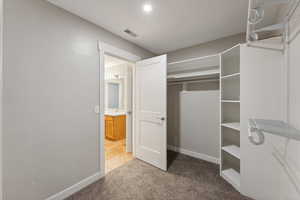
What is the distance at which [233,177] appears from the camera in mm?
1831

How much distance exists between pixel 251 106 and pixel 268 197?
3.62ft

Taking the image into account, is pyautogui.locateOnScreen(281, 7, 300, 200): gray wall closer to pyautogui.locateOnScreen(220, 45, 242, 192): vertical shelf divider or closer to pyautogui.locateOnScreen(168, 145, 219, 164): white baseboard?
pyautogui.locateOnScreen(220, 45, 242, 192): vertical shelf divider

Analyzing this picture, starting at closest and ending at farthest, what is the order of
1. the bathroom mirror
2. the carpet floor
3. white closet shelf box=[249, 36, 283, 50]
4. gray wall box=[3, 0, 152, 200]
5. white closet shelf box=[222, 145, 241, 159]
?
gray wall box=[3, 0, 152, 200] → white closet shelf box=[249, 36, 283, 50] → the carpet floor → white closet shelf box=[222, 145, 241, 159] → the bathroom mirror

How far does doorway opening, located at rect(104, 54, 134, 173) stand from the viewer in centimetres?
280

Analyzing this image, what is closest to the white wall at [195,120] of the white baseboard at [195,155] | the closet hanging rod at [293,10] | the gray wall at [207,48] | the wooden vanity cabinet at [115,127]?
the white baseboard at [195,155]

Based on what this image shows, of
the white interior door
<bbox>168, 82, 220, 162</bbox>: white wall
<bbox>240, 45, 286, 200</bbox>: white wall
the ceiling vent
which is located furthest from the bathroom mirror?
<bbox>240, 45, 286, 200</bbox>: white wall

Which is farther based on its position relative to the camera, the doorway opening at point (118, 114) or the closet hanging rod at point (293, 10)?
the doorway opening at point (118, 114)

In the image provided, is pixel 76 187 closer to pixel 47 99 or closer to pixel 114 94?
pixel 47 99

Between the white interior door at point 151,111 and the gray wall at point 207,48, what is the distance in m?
0.91

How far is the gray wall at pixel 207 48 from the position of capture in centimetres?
219

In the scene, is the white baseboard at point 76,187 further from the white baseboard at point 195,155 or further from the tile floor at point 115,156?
the white baseboard at point 195,155

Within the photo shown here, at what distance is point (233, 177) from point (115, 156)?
2256 millimetres

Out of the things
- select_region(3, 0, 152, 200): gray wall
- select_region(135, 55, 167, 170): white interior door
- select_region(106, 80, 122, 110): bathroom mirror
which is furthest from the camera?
select_region(106, 80, 122, 110): bathroom mirror

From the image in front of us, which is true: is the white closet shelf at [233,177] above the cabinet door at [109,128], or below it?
below
